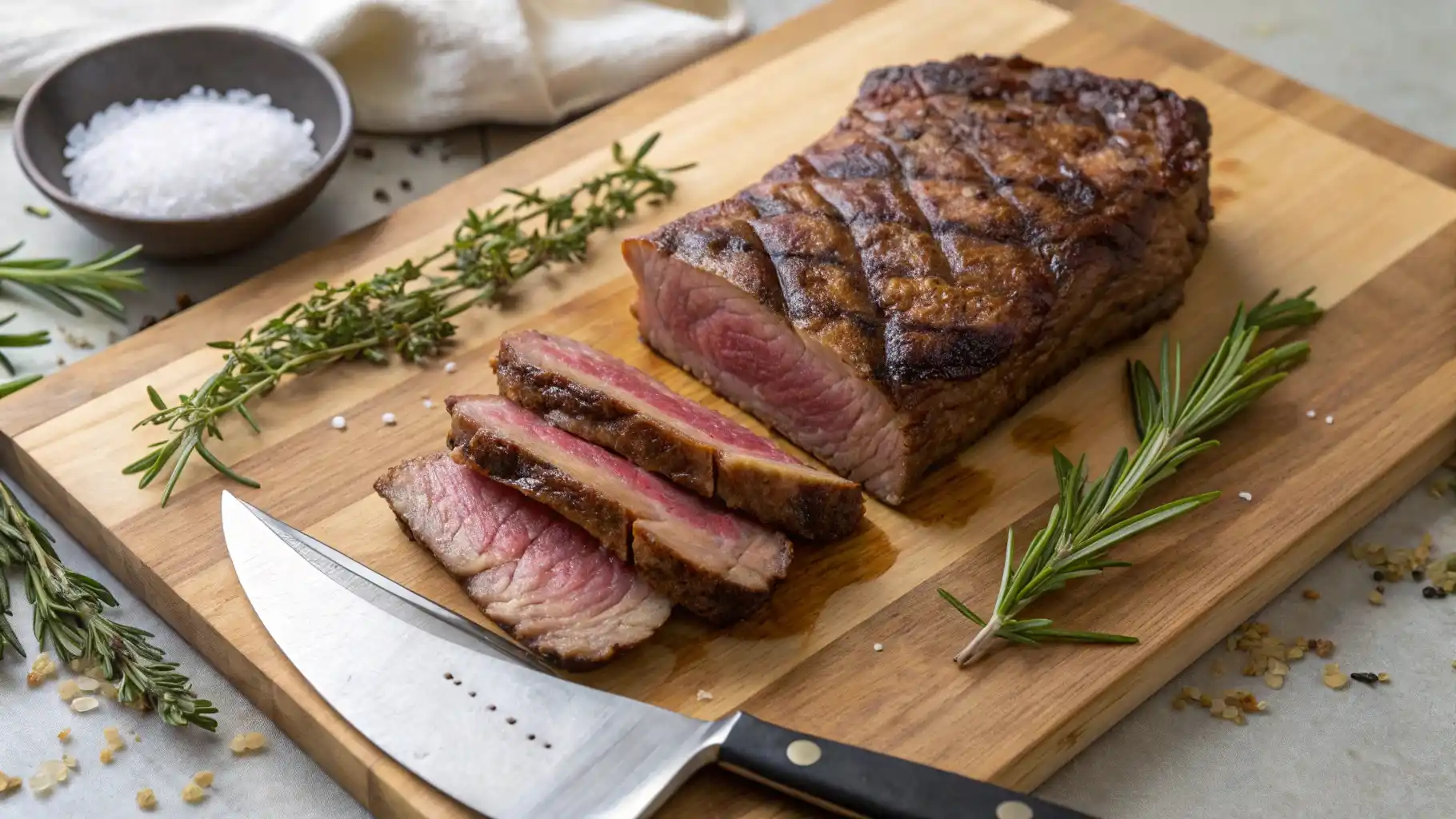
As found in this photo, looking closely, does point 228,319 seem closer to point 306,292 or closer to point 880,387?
point 306,292

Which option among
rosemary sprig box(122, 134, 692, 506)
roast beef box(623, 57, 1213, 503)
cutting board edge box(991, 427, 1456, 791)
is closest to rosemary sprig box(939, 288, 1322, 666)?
cutting board edge box(991, 427, 1456, 791)

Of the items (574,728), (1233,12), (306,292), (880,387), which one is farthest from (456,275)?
(1233,12)

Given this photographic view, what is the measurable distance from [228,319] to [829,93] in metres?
2.36

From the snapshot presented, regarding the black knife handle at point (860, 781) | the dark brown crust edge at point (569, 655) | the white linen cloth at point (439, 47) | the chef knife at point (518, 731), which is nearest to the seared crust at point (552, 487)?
the dark brown crust edge at point (569, 655)

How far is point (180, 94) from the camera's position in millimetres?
5441

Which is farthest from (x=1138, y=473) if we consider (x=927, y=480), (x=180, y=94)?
(x=180, y=94)

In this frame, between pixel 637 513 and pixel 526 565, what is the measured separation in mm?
315

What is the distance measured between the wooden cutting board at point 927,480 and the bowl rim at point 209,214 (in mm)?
235

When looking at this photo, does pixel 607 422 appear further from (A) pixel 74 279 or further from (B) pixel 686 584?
(A) pixel 74 279

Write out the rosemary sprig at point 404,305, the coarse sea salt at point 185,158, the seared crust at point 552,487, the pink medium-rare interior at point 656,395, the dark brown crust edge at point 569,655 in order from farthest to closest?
1. the coarse sea salt at point 185,158
2. the rosemary sprig at point 404,305
3. the pink medium-rare interior at point 656,395
4. the seared crust at point 552,487
5. the dark brown crust edge at point 569,655

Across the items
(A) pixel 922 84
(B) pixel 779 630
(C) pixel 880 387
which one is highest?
(A) pixel 922 84

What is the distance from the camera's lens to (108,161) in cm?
498

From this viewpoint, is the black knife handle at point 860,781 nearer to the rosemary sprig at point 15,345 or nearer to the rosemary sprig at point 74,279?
the rosemary sprig at point 15,345

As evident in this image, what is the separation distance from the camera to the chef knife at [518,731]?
3.26m
